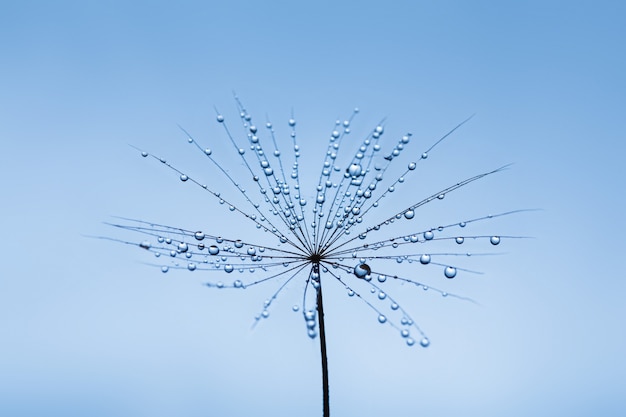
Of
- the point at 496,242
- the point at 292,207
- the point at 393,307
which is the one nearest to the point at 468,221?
the point at 496,242

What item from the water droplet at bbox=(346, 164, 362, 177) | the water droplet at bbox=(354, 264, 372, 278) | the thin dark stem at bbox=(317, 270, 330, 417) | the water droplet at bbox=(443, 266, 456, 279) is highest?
the water droplet at bbox=(346, 164, 362, 177)

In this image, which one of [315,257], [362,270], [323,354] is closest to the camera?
[323,354]

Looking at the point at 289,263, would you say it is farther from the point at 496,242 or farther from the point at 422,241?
the point at 496,242

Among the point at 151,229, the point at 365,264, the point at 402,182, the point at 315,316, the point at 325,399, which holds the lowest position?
the point at 325,399

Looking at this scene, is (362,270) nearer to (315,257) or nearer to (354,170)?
(315,257)

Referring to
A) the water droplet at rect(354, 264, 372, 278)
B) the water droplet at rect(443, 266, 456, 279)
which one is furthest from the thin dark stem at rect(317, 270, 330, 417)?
the water droplet at rect(443, 266, 456, 279)

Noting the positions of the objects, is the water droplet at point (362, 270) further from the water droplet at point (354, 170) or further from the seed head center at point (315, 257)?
the water droplet at point (354, 170)

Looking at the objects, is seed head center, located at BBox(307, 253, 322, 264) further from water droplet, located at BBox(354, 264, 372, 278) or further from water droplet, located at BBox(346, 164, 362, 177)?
water droplet, located at BBox(346, 164, 362, 177)

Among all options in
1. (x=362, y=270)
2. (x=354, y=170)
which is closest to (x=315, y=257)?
(x=362, y=270)
